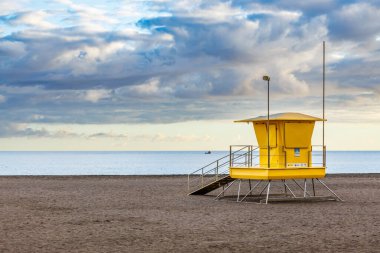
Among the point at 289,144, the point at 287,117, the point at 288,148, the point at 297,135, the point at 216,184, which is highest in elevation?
the point at 287,117

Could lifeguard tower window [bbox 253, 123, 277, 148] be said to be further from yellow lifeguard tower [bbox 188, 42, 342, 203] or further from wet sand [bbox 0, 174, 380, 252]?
wet sand [bbox 0, 174, 380, 252]

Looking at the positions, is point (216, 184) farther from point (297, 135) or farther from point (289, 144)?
point (297, 135)

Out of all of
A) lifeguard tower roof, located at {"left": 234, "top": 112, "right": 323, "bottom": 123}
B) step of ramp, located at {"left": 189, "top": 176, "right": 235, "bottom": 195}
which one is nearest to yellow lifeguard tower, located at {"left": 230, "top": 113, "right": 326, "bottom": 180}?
lifeguard tower roof, located at {"left": 234, "top": 112, "right": 323, "bottom": 123}

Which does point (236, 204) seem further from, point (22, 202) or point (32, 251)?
point (32, 251)

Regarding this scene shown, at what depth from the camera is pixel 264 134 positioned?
109 feet

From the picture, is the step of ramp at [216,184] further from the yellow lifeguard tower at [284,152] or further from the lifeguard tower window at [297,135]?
the lifeguard tower window at [297,135]

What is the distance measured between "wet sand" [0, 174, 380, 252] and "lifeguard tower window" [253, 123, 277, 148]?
322 centimetres

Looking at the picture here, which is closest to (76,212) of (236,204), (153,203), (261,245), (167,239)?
(153,203)

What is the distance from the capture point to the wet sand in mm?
18078

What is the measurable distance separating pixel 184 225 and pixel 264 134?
452 inches

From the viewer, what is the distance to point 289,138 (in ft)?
107

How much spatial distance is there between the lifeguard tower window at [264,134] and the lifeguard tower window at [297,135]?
0.62 metres

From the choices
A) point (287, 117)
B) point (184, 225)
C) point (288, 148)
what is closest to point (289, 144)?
point (288, 148)

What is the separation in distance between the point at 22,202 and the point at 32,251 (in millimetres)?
17003
